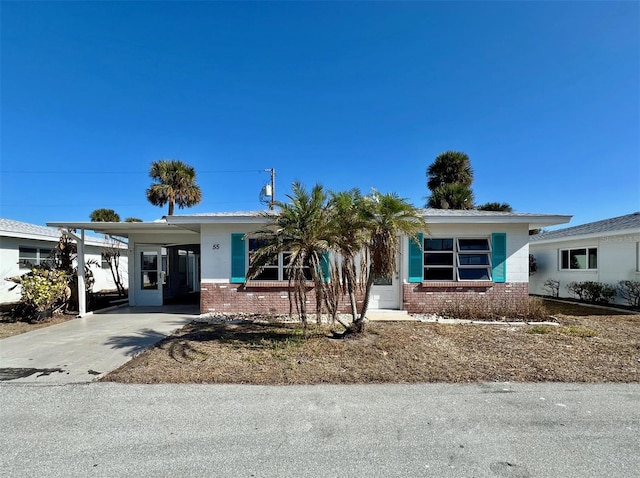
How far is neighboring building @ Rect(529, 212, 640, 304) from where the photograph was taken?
12.0m

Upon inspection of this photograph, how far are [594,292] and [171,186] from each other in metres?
23.0

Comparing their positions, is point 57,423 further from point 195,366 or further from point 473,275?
point 473,275

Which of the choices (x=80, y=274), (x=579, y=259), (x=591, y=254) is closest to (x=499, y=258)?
(x=591, y=254)

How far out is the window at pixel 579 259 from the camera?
13.7 meters

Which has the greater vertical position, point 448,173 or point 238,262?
point 448,173

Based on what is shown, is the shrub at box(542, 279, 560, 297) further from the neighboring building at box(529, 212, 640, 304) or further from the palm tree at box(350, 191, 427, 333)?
the palm tree at box(350, 191, 427, 333)

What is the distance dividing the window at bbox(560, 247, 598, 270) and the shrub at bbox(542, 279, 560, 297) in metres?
0.74

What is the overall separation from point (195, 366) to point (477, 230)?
856 cm

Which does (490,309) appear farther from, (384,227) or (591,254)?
(591,254)

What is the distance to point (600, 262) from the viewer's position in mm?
13172

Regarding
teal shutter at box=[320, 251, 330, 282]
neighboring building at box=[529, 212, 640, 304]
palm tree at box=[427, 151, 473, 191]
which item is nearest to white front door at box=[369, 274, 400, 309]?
teal shutter at box=[320, 251, 330, 282]

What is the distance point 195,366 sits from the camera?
5320 mm

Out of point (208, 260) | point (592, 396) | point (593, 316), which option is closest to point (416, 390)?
point (592, 396)

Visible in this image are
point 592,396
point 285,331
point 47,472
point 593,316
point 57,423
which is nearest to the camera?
point 47,472
